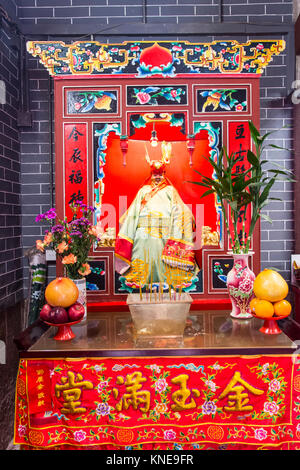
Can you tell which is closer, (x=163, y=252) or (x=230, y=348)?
(x=230, y=348)

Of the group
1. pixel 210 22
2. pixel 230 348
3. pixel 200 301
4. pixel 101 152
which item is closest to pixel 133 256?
pixel 200 301

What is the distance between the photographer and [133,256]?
2334mm

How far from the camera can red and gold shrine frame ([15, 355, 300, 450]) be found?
1396 mm

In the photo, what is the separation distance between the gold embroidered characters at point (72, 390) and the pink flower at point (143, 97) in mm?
1706

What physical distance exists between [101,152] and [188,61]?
83cm

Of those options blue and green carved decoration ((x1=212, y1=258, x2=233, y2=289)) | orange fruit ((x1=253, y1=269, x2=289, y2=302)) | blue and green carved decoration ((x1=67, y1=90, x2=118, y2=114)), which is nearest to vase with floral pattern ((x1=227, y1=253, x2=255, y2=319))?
orange fruit ((x1=253, y1=269, x2=289, y2=302))

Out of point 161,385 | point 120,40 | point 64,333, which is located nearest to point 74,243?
point 64,333

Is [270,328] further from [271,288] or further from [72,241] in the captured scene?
[72,241]

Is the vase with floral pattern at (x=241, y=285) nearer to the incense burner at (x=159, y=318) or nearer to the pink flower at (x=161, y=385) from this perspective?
the incense burner at (x=159, y=318)

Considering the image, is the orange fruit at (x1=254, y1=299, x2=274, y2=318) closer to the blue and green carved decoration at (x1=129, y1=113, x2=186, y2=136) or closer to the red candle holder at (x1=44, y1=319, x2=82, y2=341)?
the red candle holder at (x1=44, y1=319, x2=82, y2=341)

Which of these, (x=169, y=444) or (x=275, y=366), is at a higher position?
(x=275, y=366)

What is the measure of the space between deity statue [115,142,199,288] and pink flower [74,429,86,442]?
106 cm

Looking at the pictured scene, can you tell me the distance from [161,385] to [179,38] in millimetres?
2526

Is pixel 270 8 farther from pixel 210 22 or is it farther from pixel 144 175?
A: pixel 144 175
